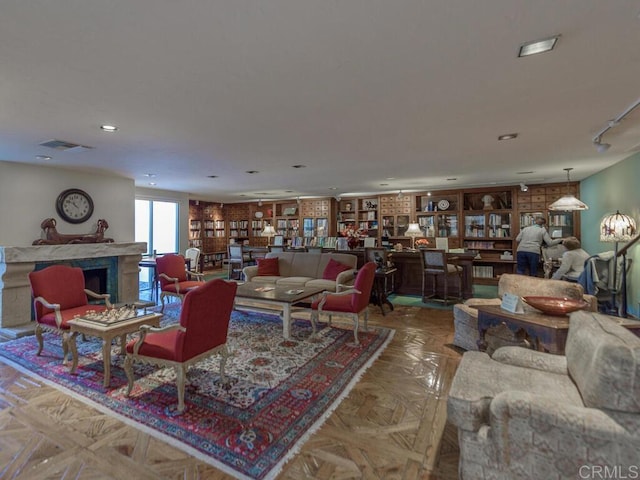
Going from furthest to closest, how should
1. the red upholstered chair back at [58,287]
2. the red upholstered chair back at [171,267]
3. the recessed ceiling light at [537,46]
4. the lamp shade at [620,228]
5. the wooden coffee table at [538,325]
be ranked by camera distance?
the red upholstered chair back at [171,267], the lamp shade at [620,228], the red upholstered chair back at [58,287], the wooden coffee table at [538,325], the recessed ceiling light at [537,46]

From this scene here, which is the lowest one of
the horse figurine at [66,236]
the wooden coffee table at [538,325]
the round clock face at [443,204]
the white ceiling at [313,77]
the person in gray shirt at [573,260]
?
the wooden coffee table at [538,325]

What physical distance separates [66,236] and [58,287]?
7.53 ft

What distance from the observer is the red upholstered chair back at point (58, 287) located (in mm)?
3454

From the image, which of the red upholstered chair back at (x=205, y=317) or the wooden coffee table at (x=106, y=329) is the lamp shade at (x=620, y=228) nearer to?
the red upholstered chair back at (x=205, y=317)

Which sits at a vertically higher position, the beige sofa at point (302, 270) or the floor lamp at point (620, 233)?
the floor lamp at point (620, 233)

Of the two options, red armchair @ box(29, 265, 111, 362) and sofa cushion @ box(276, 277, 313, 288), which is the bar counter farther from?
red armchair @ box(29, 265, 111, 362)

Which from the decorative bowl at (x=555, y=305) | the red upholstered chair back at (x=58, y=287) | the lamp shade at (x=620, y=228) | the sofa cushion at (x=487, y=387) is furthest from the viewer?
the lamp shade at (x=620, y=228)

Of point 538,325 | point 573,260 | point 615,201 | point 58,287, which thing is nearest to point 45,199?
point 58,287

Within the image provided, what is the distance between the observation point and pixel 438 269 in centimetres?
577

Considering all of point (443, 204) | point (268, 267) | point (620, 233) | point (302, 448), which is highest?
point (443, 204)

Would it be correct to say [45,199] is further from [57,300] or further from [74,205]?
[57,300]

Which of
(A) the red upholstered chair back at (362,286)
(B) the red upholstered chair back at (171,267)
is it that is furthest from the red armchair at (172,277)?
(A) the red upholstered chair back at (362,286)

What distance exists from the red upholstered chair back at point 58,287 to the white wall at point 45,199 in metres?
2.05

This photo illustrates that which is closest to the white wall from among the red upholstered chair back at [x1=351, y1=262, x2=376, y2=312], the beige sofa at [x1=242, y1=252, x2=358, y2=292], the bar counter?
the beige sofa at [x1=242, y1=252, x2=358, y2=292]
